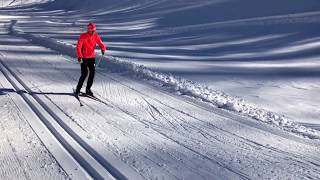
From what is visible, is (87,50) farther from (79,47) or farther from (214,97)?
(214,97)

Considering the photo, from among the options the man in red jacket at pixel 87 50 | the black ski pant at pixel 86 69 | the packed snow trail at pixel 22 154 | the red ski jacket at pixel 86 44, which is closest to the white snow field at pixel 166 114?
the packed snow trail at pixel 22 154

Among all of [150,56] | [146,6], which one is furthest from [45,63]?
[146,6]

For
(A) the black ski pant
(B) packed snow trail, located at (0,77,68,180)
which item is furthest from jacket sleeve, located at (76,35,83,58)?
(B) packed snow trail, located at (0,77,68,180)

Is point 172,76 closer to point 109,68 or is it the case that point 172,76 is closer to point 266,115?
point 109,68

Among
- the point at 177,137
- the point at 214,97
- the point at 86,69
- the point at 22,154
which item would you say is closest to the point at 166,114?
the point at 177,137

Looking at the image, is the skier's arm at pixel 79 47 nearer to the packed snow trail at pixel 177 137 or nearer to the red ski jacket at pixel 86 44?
the red ski jacket at pixel 86 44

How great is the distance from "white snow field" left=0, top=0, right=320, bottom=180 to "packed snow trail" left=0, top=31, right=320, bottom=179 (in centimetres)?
2

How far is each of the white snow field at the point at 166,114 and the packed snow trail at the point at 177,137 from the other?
0.06 ft

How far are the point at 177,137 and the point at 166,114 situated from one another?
1.53 metres

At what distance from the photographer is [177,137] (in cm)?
762

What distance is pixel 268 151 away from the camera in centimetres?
700

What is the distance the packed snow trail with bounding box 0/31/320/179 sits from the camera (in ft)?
20.4

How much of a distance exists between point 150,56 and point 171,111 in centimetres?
996

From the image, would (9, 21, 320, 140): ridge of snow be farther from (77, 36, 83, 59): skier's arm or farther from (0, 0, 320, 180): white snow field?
(77, 36, 83, 59): skier's arm
